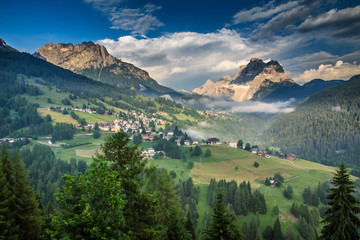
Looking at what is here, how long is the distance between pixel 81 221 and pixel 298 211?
7952 cm

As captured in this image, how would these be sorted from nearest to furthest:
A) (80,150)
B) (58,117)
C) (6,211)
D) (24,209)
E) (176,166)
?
(6,211), (24,209), (176,166), (80,150), (58,117)

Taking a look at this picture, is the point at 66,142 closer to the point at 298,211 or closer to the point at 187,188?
the point at 187,188

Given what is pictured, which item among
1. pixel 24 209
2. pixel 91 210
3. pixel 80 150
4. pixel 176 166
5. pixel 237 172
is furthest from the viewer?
pixel 80 150

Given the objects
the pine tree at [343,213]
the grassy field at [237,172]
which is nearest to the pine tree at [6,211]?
the pine tree at [343,213]

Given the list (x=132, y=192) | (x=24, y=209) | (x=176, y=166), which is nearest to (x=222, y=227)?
(x=132, y=192)

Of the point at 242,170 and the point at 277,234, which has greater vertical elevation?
the point at 242,170

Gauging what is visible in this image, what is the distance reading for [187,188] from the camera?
297 ft

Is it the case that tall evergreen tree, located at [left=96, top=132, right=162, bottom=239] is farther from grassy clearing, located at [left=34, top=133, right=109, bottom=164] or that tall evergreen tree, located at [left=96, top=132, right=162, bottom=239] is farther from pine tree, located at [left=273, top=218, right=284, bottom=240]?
grassy clearing, located at [left=34, top=133, right=109, bottom=164]

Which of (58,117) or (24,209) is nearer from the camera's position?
(24,209)

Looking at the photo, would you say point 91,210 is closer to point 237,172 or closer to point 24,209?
point 24,209

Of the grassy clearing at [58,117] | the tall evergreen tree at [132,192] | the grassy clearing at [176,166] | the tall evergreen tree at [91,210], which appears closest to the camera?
the tall evergreen tree at [91,210]

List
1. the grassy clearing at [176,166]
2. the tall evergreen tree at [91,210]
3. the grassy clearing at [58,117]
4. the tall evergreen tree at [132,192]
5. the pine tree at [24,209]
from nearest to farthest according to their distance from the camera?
the tall evergreen tree at [91,210] < the tall evergreen tree at [132,192] < the pine tree at [24,209] < the grassy clearing at [176,166] < the grassy clearing at [58,117]

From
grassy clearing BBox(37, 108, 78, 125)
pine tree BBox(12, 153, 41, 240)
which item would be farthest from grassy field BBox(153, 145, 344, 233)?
grassy clearing BBox(37, 108, 78, 125)

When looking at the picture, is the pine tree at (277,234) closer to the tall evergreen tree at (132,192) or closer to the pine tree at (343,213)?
the pine tree at (343,213)
